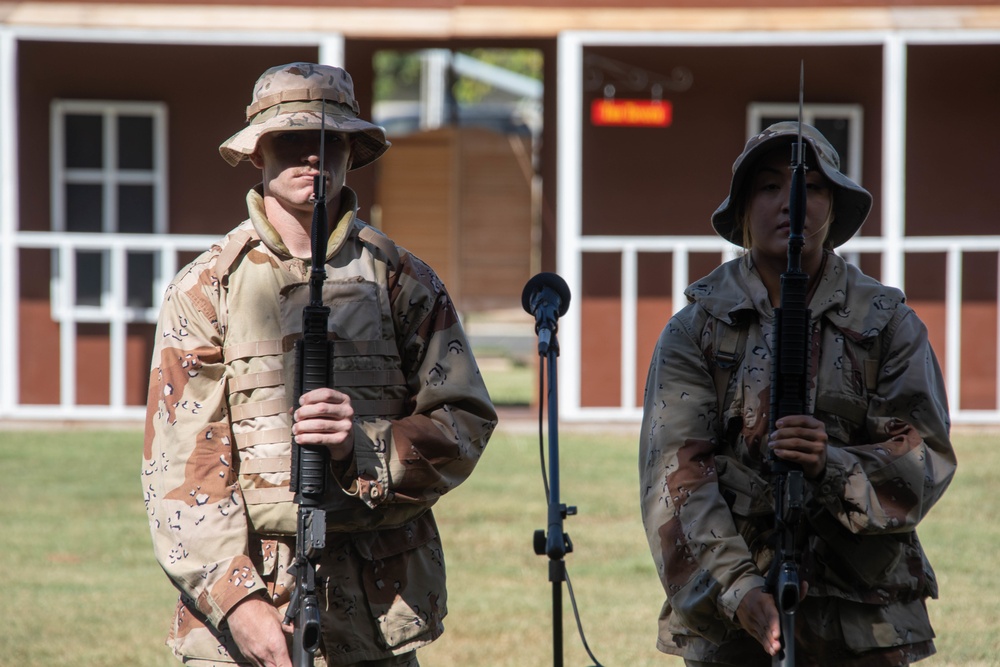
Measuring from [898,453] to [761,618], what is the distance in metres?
0.47

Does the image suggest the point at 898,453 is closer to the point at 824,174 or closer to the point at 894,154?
the point at 824,174

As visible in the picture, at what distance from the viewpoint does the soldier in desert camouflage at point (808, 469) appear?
2801mm


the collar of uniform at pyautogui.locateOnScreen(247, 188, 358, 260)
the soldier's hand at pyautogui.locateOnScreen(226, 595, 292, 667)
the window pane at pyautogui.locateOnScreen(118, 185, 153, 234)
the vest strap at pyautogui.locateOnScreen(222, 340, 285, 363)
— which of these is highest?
the window pane at pyautogui.locateOnScreen(118, 185, 153, 234)

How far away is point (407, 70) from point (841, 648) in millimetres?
39297

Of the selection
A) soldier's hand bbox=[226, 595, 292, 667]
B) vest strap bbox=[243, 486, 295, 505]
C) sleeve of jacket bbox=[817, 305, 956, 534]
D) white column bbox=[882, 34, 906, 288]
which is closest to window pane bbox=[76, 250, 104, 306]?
white column bbox=[882, 34, 906, 288]

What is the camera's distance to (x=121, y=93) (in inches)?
488

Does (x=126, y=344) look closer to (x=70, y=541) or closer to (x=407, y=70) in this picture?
(x=70, y=541)

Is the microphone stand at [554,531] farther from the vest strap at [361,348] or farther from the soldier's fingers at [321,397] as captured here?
the soldier's fingers at [321,397]

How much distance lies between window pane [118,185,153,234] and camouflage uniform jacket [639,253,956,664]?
34.0 feet

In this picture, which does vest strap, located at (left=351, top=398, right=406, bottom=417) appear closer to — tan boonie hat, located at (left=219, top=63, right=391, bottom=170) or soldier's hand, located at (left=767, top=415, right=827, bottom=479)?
tan boonie hat, located at (left=219, top=63, right=391, bottom=170)

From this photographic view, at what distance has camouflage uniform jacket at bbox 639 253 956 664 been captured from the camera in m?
2.80

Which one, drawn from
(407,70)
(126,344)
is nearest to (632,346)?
(126,344)

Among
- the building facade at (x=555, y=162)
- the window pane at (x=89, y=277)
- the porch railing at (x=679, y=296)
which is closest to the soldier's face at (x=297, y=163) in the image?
the porch railing at (x=679, y=296)

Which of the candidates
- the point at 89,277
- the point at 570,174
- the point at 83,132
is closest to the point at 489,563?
the point at 570,174
